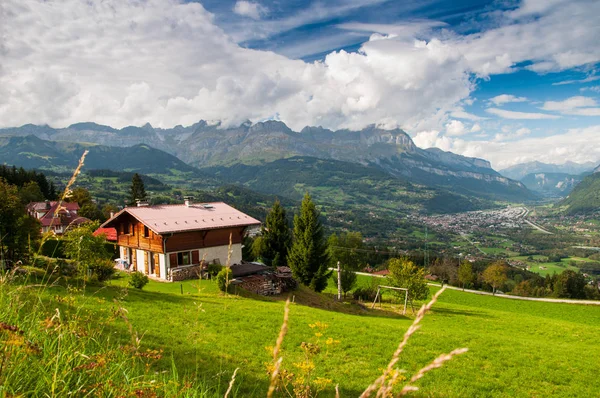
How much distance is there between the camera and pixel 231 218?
36.7m

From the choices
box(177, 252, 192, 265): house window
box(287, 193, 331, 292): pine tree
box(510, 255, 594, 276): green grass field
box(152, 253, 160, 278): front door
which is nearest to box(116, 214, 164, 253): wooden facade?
box(152, 253, 160, 278): front door

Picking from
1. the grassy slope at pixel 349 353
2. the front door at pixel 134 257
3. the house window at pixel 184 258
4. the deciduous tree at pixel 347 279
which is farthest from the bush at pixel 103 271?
the deciduous tree at pixel 347 279

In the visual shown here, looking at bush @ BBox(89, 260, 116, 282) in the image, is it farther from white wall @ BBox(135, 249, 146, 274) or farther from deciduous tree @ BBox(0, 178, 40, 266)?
white wall @ BBox(135, 249, 146, 274)

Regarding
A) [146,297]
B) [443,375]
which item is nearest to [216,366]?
[443,375]

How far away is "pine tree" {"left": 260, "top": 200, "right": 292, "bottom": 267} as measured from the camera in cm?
4469

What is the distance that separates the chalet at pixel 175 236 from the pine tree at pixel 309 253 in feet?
16.6

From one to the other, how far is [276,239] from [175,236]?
600 inches

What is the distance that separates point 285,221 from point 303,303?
63.2 ft

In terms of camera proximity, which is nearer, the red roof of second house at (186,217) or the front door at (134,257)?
the red roof of second house at (186,217)

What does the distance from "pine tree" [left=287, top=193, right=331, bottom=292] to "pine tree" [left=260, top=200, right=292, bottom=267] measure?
7.15 m

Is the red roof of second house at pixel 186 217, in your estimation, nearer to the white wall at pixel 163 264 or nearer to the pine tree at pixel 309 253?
the white wall at pixel 163 264

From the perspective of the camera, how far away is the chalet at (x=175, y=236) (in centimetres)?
3203

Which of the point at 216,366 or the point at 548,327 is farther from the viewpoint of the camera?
the point at 548,327

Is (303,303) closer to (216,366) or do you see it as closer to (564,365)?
(564,365)
